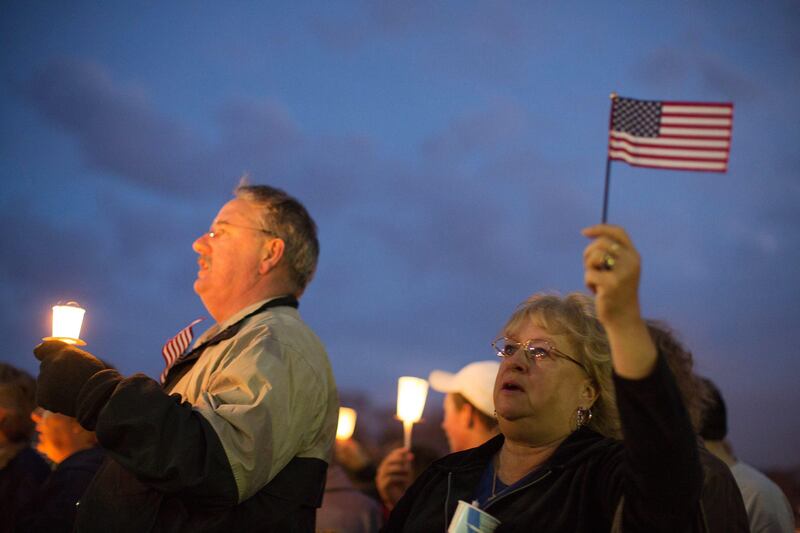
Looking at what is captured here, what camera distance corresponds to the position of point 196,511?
3.16m

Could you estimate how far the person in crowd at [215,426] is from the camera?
297cm

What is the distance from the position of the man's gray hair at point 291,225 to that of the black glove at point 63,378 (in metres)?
1.20

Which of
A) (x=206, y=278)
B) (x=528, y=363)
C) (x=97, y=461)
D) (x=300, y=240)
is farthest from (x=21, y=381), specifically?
(x=528, y=363)

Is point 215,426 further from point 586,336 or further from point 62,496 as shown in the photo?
point 62,496

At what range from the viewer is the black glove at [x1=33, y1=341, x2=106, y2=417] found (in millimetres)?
3178

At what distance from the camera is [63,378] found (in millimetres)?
3191

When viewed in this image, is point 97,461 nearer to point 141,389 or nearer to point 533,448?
point 141,389

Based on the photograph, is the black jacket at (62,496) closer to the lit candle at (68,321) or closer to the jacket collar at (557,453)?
the lit candle at (68,321)

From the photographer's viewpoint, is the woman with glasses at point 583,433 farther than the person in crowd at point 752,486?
No

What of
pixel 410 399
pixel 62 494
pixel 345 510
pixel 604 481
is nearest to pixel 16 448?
pixel 62 494

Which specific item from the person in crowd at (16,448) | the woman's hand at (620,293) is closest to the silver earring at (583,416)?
the woman's hand at (620,293)

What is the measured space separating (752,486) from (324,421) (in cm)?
220

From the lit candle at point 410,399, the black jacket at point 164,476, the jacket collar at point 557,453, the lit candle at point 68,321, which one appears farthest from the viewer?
the lit candle at point 410,399

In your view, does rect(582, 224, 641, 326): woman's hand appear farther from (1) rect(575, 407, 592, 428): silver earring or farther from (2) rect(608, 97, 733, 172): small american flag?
(2) rect(608, 97, 733, 172): small american flag
